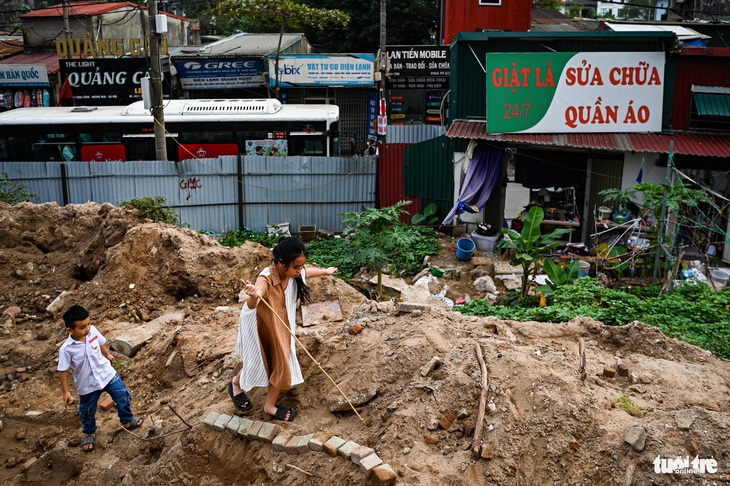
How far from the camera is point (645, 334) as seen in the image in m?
5.97

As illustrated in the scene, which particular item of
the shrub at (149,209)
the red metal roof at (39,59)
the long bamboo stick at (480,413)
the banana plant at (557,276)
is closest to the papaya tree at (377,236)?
the banana plant at (557,276)

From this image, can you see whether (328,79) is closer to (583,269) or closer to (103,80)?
(103,80)

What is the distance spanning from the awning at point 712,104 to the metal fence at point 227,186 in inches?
251

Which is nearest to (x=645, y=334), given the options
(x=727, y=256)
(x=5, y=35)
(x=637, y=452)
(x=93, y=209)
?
(x=637, y=452)

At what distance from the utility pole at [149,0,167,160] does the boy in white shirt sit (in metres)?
9.02

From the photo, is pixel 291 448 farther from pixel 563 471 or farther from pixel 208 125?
pixel 208 125

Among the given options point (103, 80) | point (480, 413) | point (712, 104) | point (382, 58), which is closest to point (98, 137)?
point (103, 80)

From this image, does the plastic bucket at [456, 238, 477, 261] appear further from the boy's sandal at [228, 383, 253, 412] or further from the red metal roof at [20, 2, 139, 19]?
the red metal roof at [20, 2, 139, 19]

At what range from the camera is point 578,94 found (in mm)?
11805

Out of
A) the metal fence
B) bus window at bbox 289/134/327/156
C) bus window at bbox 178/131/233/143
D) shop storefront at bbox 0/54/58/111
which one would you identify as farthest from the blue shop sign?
the metal fence

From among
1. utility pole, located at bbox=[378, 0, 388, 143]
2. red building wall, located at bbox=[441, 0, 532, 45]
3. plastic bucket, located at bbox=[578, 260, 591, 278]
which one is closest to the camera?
plastic bucket, located at bbox=[578, 260, 591, 278]

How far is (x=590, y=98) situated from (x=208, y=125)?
895 centimetres
